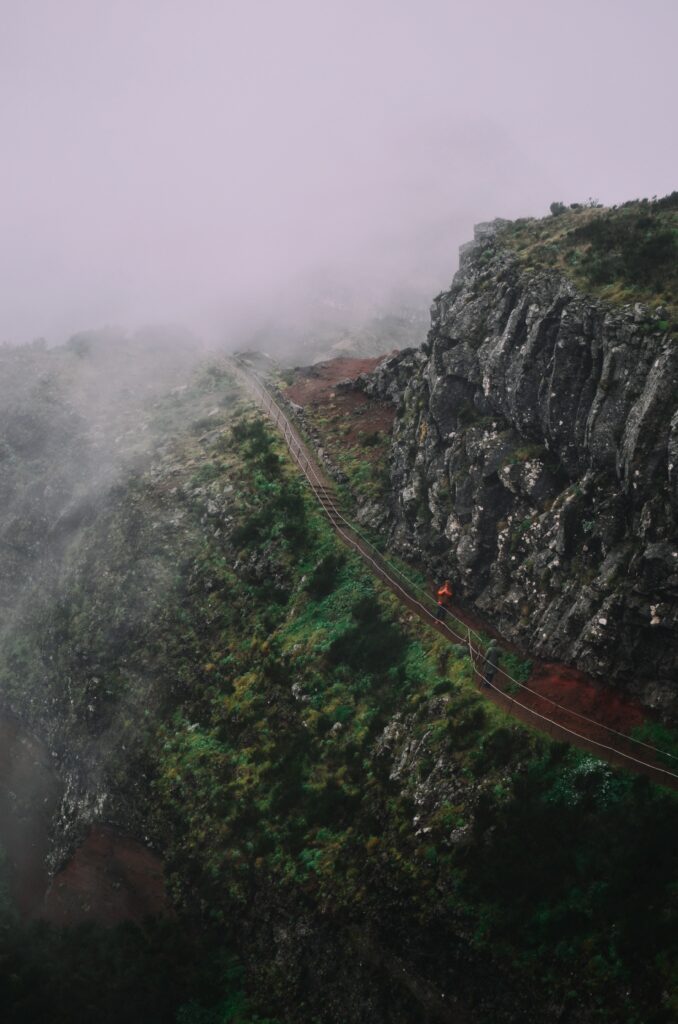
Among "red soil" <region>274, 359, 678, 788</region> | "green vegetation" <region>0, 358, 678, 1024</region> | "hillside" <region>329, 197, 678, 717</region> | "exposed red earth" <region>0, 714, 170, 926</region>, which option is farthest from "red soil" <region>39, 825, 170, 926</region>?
"hillside" <region>329, 197, 678, 717</region>

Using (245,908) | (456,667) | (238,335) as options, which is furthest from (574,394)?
(238,335)

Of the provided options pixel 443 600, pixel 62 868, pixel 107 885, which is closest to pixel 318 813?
pixel 443 600

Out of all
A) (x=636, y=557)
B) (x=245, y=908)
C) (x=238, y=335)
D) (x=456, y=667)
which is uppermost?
(x=238, y=335)

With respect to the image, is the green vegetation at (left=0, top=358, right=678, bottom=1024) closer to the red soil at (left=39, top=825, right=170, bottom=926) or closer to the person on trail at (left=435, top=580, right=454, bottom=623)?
the person on trail at (left=435, top=580, right=454, bottom=623)

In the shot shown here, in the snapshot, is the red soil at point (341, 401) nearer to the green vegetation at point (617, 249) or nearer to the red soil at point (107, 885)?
the green vegetation at point (617, 249)

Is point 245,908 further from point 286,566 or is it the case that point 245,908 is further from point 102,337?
point 102,337

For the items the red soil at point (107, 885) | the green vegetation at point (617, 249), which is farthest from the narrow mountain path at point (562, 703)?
the red soil at point (107, 885)

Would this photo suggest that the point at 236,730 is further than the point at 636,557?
Yes
